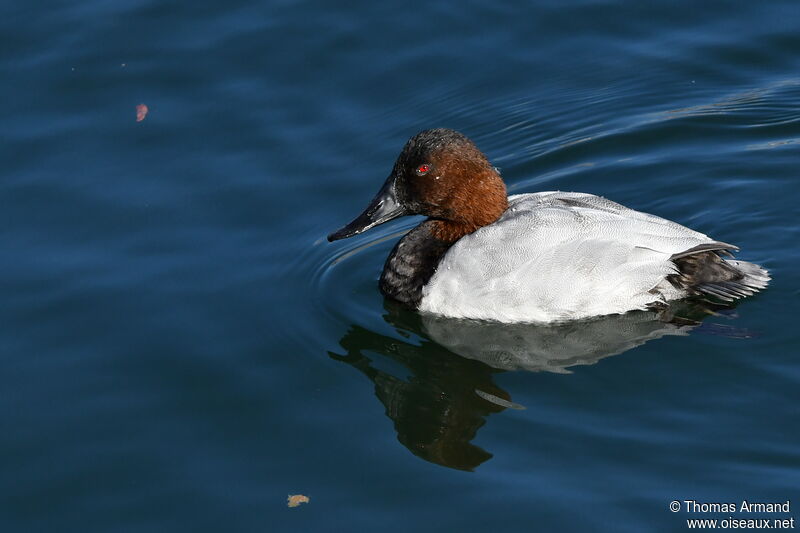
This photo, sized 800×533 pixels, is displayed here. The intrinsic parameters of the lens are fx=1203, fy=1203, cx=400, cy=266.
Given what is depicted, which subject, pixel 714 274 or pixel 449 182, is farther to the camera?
pixel 449 182

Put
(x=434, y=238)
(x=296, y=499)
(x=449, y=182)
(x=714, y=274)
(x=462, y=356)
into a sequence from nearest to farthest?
(x=296, y=499) < (x=462, y=356) < (x=714, y=274) < (x=449, y=182) < (x=434, y=238)

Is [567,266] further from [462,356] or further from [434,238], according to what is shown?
[434,238]

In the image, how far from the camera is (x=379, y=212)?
7664 millimetres

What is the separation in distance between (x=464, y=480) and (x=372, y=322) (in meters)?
1.78

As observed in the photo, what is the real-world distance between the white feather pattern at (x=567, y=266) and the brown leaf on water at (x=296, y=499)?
1847 millimetres

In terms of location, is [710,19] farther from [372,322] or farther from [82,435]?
[82,435]

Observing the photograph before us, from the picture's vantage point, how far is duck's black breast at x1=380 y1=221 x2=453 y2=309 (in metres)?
7.44

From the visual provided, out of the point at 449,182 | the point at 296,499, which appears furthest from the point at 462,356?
the point at 296,499

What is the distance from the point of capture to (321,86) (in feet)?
31.8

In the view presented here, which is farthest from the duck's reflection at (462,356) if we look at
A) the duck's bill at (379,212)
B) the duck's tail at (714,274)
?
the duck's bill at (379,212)

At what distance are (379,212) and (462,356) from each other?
47.1 inches

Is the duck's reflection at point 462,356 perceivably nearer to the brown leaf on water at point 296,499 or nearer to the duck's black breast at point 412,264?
the duck's black breast at point 412,264

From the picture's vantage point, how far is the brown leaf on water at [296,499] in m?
5.78

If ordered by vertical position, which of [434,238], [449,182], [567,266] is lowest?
[567,266]
